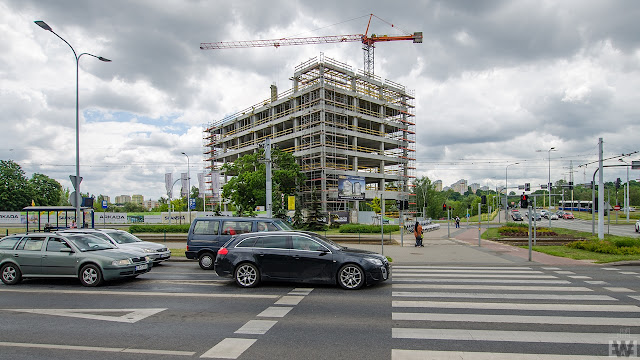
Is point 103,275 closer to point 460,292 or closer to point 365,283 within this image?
point 365,283

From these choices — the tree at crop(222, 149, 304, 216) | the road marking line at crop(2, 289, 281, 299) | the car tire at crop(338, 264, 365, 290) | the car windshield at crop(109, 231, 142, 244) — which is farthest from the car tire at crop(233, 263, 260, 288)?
the tree at crop(222, 149, 304, 216)

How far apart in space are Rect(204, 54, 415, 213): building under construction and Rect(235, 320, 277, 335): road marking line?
148 feet

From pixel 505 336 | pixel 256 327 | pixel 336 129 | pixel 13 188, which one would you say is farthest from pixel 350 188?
pixel 13 188

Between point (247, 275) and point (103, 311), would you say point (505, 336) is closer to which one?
point (247, 275)

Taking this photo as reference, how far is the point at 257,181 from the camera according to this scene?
47.5 metres

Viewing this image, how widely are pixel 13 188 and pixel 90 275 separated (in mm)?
84017

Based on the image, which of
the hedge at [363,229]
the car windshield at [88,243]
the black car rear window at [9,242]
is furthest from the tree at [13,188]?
the car windshield at [88,243]

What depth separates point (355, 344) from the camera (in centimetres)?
573

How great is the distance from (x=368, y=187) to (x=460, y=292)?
186 ft

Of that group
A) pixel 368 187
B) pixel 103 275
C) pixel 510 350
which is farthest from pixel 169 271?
pixel 368 187

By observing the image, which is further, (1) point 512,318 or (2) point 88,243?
(2) point 88,243

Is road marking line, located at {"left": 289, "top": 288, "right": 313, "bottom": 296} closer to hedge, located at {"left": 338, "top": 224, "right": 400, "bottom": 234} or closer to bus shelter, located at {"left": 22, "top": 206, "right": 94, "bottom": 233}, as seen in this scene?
bus shelter, located at {"left": 22, "top": 206, "right": 94, "bottom": 233}

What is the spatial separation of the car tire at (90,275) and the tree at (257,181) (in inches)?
1342

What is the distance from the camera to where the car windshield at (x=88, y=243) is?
11.1 metres
